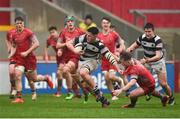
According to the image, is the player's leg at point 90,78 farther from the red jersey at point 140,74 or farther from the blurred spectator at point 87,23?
the blurred spectator at point 87,23

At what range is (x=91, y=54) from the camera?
21.6m

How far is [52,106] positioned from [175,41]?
1299 centimetres

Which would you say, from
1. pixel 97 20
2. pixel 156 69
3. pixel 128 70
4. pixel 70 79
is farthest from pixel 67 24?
pixel 97 20

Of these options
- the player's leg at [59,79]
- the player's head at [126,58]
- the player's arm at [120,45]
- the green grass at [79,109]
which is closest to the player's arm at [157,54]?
the green grass at [79,109]

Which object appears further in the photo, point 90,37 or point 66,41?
point 66,41

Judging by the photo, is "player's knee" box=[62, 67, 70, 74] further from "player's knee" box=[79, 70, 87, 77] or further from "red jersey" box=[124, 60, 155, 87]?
"red jersey" box=[124, 60, 155, 87]

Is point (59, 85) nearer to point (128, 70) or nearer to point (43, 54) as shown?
point (43, 54)

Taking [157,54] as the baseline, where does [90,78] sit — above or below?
below

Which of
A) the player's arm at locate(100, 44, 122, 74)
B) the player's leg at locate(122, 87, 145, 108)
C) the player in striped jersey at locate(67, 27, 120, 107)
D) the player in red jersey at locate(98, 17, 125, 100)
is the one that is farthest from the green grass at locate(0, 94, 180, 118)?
the player in red jersey at locate(98, 17, 125, 100)

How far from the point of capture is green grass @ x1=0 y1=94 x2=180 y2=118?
61.5ft

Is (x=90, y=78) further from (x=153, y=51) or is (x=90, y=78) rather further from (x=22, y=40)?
(x=22, y=40)

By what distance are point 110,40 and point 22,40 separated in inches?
113

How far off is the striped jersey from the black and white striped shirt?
63.4 inches

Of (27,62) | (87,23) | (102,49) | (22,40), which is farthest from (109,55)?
(87,23)
